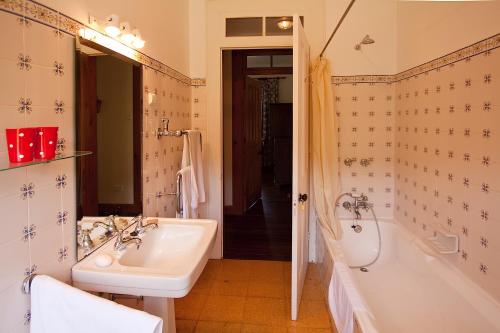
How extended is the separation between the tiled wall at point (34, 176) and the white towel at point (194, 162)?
129 centimetres

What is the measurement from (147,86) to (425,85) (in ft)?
6.36

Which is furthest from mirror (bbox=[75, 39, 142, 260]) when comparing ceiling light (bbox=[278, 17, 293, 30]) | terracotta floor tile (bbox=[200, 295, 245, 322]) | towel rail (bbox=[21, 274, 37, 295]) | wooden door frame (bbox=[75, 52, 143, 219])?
ceiling light (bbox=[278, 17, 293, 30])

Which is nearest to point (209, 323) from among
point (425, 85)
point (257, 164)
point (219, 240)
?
point (219, 240)

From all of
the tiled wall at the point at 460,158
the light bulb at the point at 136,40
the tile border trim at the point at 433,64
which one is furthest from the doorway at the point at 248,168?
the light bulb at the point at 136,40

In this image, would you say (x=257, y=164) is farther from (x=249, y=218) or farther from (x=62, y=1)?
(x=62, y=1)

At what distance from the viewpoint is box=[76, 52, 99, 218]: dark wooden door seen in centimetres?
153

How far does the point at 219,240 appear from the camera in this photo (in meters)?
3.56

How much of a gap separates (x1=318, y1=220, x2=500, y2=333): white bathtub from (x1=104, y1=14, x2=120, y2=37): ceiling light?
5.87 ft

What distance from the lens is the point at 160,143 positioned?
8.33 feet

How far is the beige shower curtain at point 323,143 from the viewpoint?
118 inches

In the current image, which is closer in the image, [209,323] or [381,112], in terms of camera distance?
[209,323]

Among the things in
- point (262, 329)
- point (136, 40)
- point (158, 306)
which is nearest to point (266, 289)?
point (262, 329)

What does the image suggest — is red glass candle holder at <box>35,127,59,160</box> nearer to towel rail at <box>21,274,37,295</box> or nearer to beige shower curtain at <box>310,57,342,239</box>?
towel rail at <box>21,274,37,295</box>

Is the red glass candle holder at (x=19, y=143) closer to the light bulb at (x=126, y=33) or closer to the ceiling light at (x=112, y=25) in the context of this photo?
the ceiling light at (x=112, y=25)
